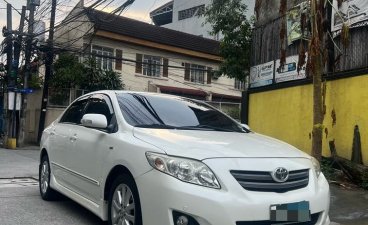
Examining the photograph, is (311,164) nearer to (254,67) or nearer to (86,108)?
(86,108)

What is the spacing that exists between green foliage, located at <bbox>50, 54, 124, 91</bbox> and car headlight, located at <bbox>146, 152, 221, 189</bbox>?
19.0 m

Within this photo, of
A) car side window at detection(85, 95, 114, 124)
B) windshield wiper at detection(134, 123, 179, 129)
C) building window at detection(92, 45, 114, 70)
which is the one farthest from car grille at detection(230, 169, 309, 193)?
building window at detection(92, 45, 114, 70)

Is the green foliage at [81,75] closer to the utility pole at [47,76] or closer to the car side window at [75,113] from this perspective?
the utility pole at [47,76]

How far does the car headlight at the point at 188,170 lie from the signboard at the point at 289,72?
7.76 m

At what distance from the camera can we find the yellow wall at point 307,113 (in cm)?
905

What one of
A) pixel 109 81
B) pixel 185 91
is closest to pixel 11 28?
pixel 109 81

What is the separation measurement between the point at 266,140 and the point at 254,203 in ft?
4.30

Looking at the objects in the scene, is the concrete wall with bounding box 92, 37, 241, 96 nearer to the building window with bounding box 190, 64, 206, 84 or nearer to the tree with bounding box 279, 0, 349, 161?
the building window with bounding box 190, 64, 206, 84

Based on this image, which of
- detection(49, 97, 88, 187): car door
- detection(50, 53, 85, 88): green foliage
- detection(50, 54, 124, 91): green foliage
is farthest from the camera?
detection(50, 54, 124, 91): green foliage

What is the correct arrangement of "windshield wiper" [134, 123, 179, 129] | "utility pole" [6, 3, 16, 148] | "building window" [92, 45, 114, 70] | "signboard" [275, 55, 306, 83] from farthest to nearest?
1. "building window" [92, 45, 114, 70]
2. "utility pole" [6, 3, 16, 148]
3. "signboard" [275, 55, 306, 83]
4. "windshield wiper" [134, 123, 179, 129]

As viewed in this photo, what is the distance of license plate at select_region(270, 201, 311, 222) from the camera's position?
3691mm

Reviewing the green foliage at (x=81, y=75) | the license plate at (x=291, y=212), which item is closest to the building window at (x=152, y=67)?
the green foliage at (x=81, y=75)

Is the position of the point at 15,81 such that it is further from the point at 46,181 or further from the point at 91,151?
the point at 91,151

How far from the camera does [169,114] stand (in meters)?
5.15
